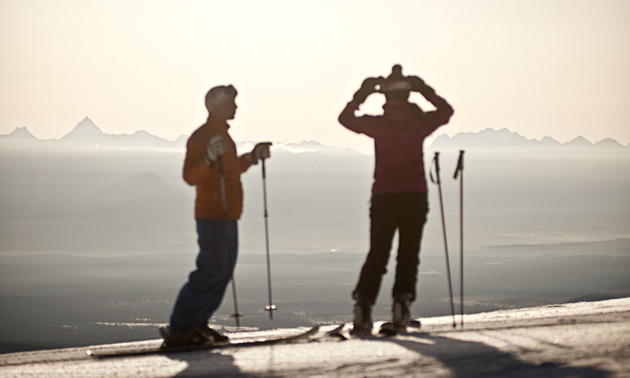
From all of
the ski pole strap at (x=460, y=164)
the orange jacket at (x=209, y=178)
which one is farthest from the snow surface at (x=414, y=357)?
the ski pole strap at (x=460, y=164)

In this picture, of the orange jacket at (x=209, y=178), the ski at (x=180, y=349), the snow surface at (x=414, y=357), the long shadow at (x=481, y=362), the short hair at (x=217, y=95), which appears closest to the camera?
the long shadow at (x=481, y=362)

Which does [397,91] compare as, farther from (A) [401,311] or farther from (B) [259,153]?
(A) [401,311]

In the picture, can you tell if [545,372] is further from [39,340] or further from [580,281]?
[580,281]

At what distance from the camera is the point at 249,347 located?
14.2 feet

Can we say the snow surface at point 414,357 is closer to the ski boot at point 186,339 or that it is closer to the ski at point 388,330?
the ski at point 388,330

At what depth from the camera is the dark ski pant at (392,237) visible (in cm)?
473

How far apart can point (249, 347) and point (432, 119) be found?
2202 mm

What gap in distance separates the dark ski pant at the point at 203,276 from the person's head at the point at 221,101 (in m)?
0.83

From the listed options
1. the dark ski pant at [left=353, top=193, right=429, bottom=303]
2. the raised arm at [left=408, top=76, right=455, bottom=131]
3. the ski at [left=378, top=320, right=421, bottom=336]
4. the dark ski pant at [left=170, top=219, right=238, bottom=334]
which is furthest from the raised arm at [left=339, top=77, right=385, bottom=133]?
the ski at [left=378, top=320, right=421, bottom=336]

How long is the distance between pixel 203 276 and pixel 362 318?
1.24 m

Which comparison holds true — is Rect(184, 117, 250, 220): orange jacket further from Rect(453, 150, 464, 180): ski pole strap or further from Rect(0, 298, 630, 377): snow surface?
Rect(453, 150, 464, 180): ski pole strap

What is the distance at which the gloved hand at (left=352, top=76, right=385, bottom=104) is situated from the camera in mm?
4906

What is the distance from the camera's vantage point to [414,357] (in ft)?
11.4

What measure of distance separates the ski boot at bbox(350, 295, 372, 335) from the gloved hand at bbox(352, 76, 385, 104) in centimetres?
154
